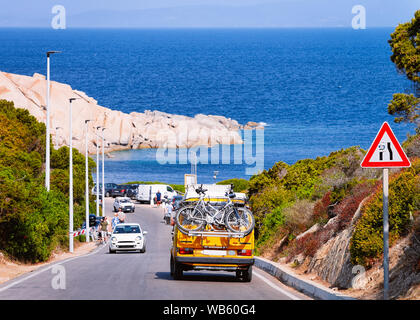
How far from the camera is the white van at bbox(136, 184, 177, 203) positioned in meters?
75.4

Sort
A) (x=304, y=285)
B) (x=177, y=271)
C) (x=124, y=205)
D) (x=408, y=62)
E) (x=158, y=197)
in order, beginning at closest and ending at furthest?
(x=304, y=285), (x=177, y=271), (x=408, y=62), (x=124, y=205), (x=158, y=197)

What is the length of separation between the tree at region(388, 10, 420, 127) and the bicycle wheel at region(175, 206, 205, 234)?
9.65 metres

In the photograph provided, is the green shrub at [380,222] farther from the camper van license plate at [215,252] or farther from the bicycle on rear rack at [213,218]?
the camper van license plate at [215,252]

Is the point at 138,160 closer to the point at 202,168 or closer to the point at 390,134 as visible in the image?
the point at 202,168

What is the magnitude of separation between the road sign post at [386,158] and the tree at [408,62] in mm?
11706

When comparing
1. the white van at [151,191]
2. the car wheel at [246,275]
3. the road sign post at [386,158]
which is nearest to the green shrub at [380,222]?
the road sign post at [386,158]

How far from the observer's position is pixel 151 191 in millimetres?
76250

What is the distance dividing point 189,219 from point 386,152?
6675mm

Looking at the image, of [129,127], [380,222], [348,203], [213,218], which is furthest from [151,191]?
[380,222]

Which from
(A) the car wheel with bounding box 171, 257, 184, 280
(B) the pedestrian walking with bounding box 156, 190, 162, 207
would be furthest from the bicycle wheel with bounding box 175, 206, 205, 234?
(B) the pedestrian walking with bounding box 156, 190, 162, 207

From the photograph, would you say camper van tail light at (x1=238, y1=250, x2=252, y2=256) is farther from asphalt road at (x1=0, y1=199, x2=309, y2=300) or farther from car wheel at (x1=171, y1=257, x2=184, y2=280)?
car wheel at (x1=171, y1=257, x2=184, y2=280)

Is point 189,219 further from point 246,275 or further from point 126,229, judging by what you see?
point 126,229

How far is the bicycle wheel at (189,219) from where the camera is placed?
18.1 meters
